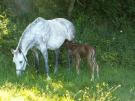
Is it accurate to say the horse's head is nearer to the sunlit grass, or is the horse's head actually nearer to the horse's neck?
the horse's neck

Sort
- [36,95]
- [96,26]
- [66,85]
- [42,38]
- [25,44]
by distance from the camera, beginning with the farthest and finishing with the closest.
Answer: [96,26] → [42,38] → [25,44] → [66,85] → [36,95]

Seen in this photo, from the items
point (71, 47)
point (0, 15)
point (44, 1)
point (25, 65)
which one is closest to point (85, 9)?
point (44, 1)

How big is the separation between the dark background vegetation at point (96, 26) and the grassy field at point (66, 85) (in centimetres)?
4

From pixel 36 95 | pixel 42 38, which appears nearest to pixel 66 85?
pixel 36 95

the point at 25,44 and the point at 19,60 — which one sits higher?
the point at 25,44

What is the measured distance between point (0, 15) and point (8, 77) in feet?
15.1

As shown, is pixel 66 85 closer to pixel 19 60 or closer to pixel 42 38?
pixel 19 60

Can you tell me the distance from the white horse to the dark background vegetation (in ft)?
2.23

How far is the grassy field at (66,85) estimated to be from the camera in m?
11.2

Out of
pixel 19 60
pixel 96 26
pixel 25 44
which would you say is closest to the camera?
pixel 19 60

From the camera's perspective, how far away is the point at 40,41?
14.4 m

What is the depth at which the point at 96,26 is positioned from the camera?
63.0 feet

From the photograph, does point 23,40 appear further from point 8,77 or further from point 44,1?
point 44,1

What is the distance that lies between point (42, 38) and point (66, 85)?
2083 mm
